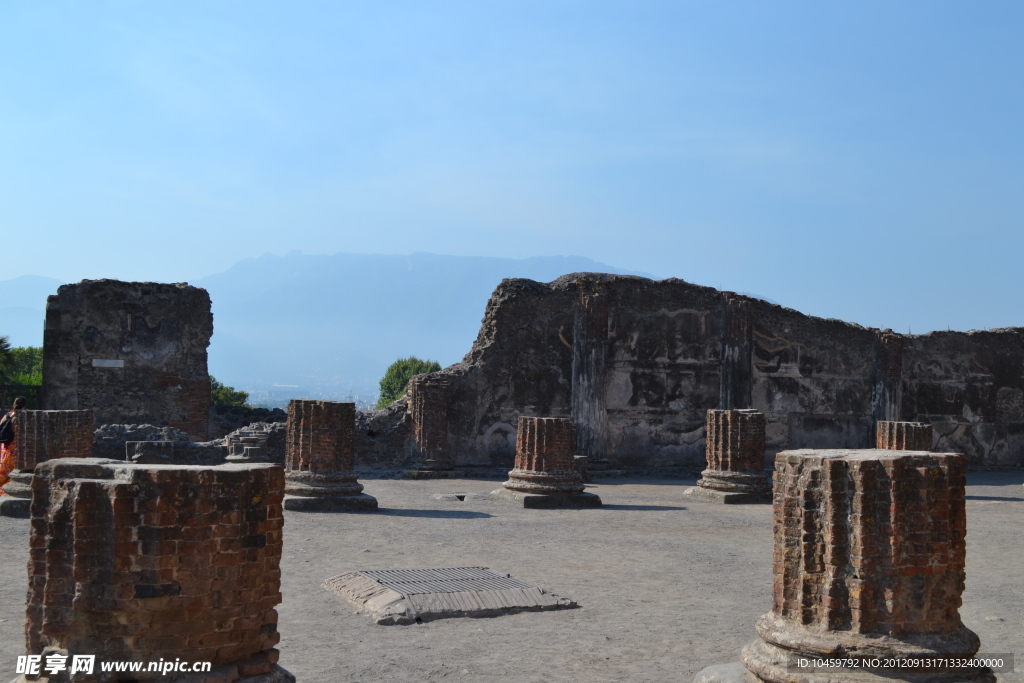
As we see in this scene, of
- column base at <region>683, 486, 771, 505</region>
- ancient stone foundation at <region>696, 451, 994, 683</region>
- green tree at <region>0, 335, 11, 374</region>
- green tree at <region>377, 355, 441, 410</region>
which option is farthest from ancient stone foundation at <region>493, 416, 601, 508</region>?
green tree at <region>377, 355, 441, 410</region>

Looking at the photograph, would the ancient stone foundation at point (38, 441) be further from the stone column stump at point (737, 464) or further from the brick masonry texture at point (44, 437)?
the stone column stump at point (737, 464)

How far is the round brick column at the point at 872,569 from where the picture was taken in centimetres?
415

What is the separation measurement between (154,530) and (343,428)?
8437 millimetres

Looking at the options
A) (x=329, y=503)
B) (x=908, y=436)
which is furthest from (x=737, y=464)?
(x=329, y=503)

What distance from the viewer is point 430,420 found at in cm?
1733

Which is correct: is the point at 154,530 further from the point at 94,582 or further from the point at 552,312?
the point at 552,312

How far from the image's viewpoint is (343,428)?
12031 millimetres

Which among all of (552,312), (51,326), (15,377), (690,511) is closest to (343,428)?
(690,511)

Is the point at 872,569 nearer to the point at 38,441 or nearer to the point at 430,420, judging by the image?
the point at 38,441

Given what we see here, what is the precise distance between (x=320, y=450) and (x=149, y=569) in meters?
8.23

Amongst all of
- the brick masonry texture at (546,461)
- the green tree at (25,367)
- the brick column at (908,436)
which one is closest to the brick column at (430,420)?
the brick masonry texture at (546,461)

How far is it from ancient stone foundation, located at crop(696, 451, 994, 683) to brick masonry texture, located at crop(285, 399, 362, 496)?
316 inches

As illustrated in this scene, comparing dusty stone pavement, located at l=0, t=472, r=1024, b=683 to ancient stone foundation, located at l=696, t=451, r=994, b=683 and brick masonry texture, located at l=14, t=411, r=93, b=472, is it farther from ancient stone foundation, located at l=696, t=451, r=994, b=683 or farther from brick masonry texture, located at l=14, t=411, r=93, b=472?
brick masonry texture, located at l=14, t=411, r=93, b=472

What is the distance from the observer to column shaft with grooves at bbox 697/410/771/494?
46.2 feet
